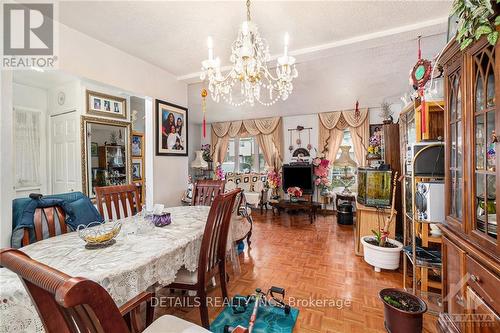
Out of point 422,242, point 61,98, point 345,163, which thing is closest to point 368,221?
point 422,242

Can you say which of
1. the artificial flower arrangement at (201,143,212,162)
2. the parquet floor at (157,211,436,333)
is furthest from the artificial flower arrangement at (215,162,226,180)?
the parquet floor at (157,211,436,333)

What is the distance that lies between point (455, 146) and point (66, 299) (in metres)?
2.04

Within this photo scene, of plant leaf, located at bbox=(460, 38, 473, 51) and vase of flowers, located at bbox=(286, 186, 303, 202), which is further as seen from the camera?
vase of flowers, located at bbox=(286, 186, 303, 202)

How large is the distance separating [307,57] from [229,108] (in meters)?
3.07

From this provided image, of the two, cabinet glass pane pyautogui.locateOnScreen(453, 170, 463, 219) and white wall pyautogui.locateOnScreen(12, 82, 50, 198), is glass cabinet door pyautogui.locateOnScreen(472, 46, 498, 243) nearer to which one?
cabinet glass pane pyautogui.locateOnScreen(453, 170, 463, 219)

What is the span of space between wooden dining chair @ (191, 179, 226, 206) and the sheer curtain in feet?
9.09

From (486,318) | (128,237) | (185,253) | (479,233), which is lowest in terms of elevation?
(486,318)

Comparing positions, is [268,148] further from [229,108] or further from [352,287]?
[352,287]

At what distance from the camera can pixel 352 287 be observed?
7.38 ft

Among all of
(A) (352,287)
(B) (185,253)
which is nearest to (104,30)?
(B) (185,253)

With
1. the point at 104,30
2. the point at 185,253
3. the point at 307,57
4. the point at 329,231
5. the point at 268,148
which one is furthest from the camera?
the point at 268,148

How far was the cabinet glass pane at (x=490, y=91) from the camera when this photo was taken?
1058mm

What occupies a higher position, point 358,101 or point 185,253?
point 358,101

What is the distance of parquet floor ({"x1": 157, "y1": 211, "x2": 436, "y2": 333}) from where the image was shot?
1.79m
